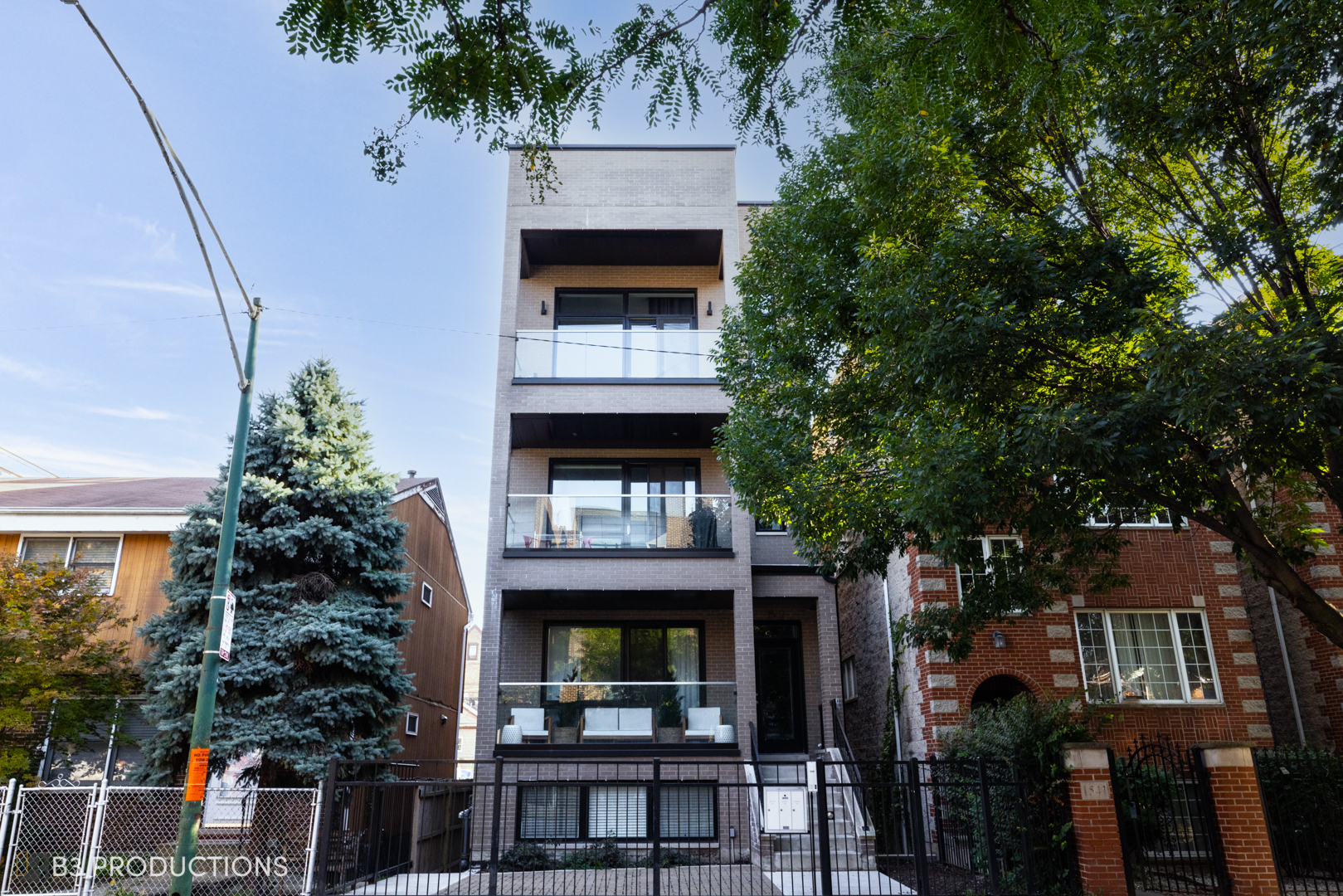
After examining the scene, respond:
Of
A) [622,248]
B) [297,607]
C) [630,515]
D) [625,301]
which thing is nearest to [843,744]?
[630,515]

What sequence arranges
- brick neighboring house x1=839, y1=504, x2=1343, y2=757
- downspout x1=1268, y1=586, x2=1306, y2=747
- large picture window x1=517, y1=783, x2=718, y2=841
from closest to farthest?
brick neighboring house x1=839, y1=504, x2=1343, y2=757 < large picture window x1=517, y1=783, x2=718, y2=841 < downspout x1=1268, y1=586, x2=1306, y2=747

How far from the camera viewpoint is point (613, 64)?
436cm

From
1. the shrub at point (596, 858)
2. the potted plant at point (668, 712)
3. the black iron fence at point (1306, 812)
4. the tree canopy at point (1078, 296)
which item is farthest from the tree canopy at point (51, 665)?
the black iron fence at point (1306, 812)

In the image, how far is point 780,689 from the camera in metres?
18.8

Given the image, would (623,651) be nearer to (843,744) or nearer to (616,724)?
(616,724)

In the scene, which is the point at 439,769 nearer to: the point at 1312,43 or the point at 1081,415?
the point at 1081,415

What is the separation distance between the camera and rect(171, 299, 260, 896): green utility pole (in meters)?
9.42

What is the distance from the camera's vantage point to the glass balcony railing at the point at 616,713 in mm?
16031

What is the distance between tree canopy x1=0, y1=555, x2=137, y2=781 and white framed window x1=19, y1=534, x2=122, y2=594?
172 centimetres

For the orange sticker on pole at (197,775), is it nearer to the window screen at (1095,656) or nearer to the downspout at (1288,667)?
the window screen at (1095,656)

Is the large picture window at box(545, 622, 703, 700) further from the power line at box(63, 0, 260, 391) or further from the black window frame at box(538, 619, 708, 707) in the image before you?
the power line at box(63, 0, 260, 391)

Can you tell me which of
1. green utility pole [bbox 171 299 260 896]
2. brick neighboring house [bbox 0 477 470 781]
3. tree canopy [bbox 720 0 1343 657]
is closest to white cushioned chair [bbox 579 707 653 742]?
brick neighboring house [bbox 0 477 470 781]

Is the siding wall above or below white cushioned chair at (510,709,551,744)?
above

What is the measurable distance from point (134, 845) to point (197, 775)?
5.04 meters
